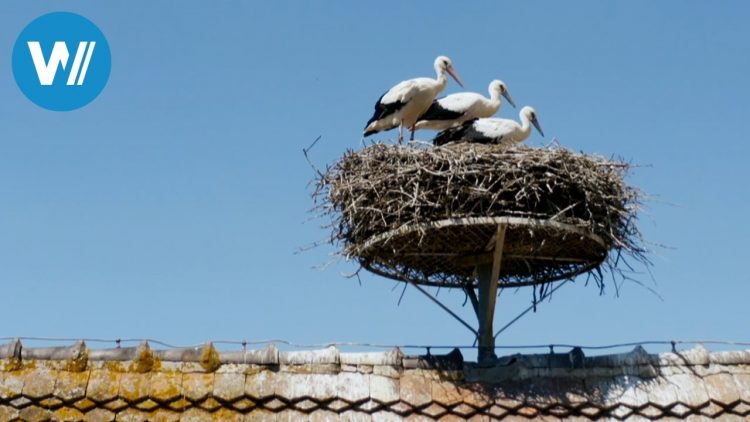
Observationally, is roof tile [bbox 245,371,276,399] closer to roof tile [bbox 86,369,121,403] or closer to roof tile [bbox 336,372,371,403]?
roof tile [bbox 336,372,371,403]

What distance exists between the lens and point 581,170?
705 cm

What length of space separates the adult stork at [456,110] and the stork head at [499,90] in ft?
0.79

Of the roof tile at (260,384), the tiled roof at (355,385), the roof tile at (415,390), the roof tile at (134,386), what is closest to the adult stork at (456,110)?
the tiled roof at (355,385)

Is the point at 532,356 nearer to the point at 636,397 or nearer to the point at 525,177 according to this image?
the point at 636,397

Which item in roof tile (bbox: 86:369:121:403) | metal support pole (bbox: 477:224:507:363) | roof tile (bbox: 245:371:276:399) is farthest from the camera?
metal support pole (bbox: 477:224:507:363)

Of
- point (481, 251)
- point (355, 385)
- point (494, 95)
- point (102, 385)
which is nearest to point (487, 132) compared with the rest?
point (494, 95)

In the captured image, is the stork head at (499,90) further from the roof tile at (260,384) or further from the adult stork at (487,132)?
the roof tile at (260,384)

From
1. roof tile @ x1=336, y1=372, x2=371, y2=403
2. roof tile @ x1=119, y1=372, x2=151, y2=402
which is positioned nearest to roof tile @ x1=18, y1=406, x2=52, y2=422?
roof tile @ x1=119, y1=372, x2=151, y2=402

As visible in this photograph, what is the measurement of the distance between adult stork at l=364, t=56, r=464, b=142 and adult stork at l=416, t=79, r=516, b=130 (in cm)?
9

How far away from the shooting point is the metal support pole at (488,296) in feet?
21.0

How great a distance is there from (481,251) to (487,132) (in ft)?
8.32

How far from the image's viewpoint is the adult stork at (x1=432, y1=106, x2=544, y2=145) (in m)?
9.31

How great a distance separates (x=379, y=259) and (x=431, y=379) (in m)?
1.25

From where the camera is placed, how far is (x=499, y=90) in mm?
10875
